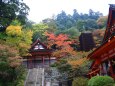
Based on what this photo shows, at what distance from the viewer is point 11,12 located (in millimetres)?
38719

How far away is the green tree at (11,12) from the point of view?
38.5 meters

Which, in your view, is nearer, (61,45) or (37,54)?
(37,54)

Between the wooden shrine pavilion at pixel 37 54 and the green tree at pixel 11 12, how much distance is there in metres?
5.14

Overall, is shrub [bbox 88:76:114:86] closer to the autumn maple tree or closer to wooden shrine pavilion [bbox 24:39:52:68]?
the autumn maple tree

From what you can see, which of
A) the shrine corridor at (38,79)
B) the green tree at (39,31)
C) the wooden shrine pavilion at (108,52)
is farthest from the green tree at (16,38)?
the wooden shrine pavilion at (108,52)

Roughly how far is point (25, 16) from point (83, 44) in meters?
10.9

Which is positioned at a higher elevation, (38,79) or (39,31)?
(39,31)

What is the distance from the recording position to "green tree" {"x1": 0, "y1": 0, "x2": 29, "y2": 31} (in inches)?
1517

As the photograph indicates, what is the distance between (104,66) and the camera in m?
17.9

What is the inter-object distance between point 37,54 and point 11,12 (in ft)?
29.2

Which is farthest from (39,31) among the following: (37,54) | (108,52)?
(108,52)

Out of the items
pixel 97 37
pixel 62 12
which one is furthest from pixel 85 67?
pixel 62 12

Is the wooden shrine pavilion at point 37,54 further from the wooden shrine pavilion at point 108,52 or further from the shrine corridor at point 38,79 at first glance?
the wooden shrine pavilion at point 108,52

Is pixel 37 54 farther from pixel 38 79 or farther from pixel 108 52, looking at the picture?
pixel 108 52
